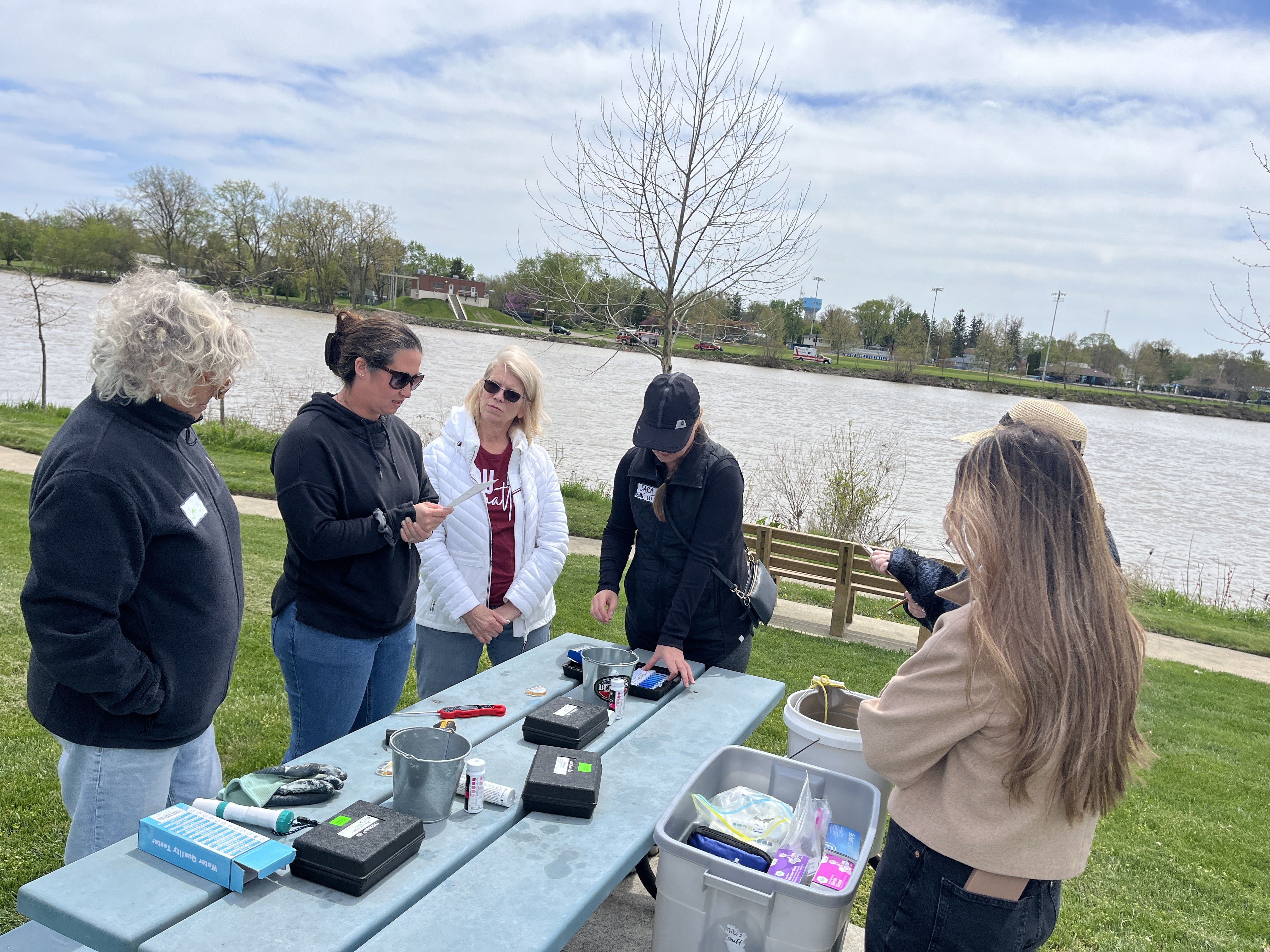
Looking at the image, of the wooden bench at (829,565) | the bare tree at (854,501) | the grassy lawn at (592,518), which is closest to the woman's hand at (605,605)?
the wooden bench at (829,565)

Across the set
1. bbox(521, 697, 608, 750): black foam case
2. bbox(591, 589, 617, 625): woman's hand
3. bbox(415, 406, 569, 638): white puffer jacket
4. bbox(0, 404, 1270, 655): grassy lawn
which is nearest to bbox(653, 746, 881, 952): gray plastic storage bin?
bbox(521, 697, 608, 750): black foam case

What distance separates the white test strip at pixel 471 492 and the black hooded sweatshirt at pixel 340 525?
0.59 ft

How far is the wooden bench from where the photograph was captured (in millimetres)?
7008

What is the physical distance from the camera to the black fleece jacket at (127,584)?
171 cm

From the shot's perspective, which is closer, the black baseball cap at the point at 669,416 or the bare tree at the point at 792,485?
the black baseball cap at the point at 669,416

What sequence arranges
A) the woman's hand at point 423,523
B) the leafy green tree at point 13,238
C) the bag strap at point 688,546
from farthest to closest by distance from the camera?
the leafy green tree at point 13,238 → the bag strap at point 688,546 → the woman's hand at point 423,523

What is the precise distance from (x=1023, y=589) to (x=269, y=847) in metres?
1.56

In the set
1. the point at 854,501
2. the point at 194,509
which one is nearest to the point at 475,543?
the point at 194,509

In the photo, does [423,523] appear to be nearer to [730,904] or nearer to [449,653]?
[449,653]

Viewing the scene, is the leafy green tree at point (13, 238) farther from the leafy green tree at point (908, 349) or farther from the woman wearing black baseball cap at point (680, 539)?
the leafy green tree at point (908, 349)

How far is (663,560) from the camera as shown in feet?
9.71

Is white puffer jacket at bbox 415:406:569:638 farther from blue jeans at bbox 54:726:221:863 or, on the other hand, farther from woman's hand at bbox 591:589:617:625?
blue jeans at bbox 54:726:221:863

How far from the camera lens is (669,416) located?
9.09 ft

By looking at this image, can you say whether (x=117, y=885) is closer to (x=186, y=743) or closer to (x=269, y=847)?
(x=269, y=847)
